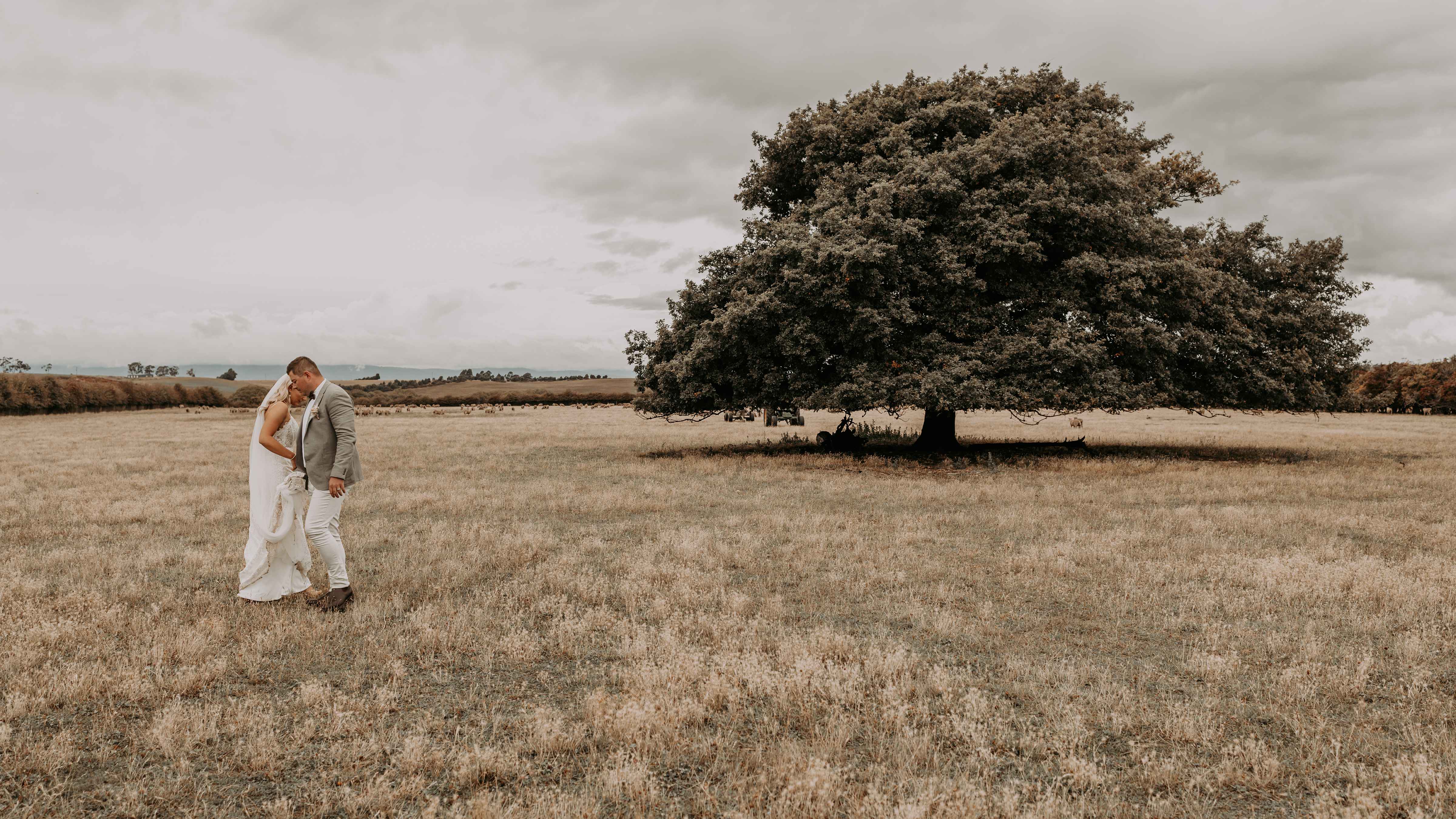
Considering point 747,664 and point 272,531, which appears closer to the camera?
point 747,664

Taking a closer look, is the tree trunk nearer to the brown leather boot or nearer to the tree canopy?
the tree canopy

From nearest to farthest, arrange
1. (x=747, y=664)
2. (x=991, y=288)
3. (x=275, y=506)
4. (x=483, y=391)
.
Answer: (x=747, y=664), (x=275, y=506), (x=991, y=288), (x=483, y=391)

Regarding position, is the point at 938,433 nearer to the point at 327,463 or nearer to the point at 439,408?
the point at 327,463

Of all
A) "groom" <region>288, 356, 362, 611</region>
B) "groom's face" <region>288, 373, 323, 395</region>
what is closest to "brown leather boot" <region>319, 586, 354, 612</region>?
"groom" <region>288, 356, 362, 611</region>

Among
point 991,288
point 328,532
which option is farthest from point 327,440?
point 991,288

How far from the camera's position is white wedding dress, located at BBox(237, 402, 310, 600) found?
8992 millimetres

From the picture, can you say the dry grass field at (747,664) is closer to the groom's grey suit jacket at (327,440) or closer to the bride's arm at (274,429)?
the groom's grey suit jacket at (327,440)

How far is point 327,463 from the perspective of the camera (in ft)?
29.3

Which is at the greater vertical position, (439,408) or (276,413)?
(276,413)

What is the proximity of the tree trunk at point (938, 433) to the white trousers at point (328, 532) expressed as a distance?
71.9 ft

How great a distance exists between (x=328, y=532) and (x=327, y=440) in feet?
3.57

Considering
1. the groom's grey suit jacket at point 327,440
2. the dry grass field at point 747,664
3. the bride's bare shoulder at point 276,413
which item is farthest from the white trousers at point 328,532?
the bride's bare shoulder at point 276,413

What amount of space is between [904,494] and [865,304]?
20.5 ft

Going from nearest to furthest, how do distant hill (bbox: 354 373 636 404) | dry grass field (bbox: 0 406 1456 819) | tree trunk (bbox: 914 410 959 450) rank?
dry grass field (bbox: 0 406 1456 819)
tree trunk (bbox: 914 410 959 450)
distant hill (bbox: 354 373 636 404)
